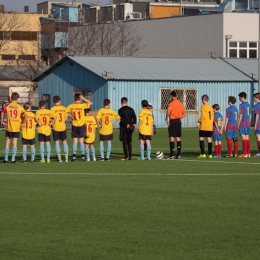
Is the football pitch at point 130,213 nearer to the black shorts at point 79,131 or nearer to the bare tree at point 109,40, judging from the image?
the black shorts at point 79,131

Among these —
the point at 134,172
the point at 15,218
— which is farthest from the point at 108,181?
the point at 15,218

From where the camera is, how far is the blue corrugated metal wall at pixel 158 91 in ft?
183

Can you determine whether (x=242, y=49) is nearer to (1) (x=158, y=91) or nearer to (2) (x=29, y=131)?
(1) (x=158, y=91)

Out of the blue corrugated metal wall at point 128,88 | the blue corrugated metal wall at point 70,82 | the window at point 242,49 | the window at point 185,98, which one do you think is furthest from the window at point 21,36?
the window at point 185,98

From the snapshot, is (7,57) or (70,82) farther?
(7,57)

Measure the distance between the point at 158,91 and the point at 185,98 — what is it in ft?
6.89

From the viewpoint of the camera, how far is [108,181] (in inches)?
696

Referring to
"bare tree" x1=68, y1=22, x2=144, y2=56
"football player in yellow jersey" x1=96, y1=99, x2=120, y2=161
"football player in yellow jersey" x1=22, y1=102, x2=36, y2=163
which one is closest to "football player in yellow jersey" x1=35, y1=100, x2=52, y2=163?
"football player in yellow jersey" x1=22, y1=102, x2=36, y2=163

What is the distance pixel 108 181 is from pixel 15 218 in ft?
18.7

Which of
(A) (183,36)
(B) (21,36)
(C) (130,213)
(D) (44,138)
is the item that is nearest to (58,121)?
(D) (44,138)

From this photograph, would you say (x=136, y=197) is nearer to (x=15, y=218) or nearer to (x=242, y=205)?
(x=242, y=205)

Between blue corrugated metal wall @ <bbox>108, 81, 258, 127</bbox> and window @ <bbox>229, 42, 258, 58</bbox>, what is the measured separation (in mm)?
14379

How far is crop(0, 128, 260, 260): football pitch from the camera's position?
9.75 metres

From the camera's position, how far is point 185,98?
58.0m
